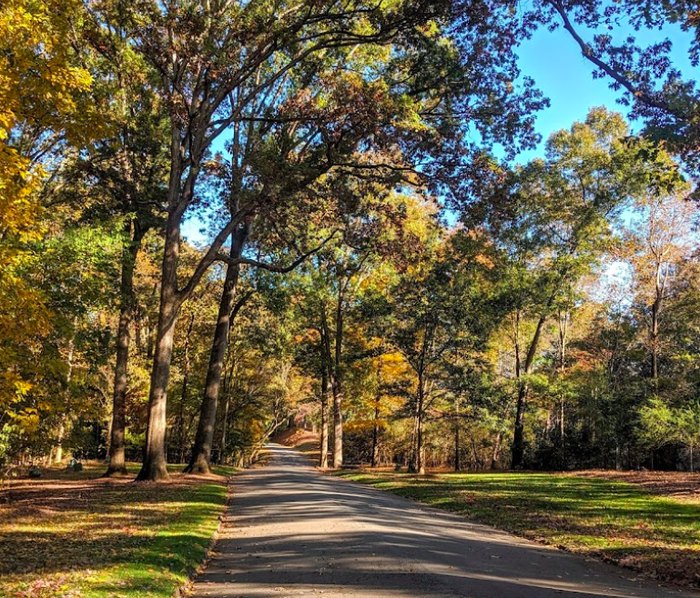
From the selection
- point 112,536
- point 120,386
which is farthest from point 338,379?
point 112,536

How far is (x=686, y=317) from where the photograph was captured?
32875mm

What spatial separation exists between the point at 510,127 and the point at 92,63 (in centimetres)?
1132

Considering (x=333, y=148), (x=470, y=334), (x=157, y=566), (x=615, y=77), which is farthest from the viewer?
(x=470, y=334)

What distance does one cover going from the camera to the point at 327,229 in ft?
69.3

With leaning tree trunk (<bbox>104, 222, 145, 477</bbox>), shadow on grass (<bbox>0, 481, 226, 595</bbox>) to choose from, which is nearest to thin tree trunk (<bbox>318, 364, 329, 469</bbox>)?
leaning tree trunk (<bbox>104, 222, 145, 477</bbox>)

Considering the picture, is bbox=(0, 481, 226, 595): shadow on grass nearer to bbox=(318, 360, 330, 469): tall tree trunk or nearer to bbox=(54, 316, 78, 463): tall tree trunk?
bbox=(54, 316, 78, 463): tall tree trunk

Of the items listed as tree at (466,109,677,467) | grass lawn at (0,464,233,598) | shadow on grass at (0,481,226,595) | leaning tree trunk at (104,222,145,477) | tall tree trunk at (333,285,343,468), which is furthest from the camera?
tall tree trunk at (333,285,343,468)

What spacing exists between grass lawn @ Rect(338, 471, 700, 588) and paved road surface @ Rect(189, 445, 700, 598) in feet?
2.05

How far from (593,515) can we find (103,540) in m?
9.98

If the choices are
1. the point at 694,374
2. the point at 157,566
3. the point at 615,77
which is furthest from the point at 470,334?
the point at 157,566

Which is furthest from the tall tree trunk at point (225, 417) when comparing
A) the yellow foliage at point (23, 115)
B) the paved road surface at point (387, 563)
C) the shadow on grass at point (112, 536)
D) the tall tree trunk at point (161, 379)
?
the yellow foliage at point (23, 115)

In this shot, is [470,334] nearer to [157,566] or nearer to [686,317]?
[686,317]

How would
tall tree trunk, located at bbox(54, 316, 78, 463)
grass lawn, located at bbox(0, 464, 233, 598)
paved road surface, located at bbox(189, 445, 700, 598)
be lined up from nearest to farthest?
grass lawn, located at bbox(0, 464, 233, 598) < paved road surface, located at bbox(189, 445, 700, 598) < tall tree trunk, located at bbox(54, 316, 78, 463)

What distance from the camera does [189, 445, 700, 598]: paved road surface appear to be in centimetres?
616
